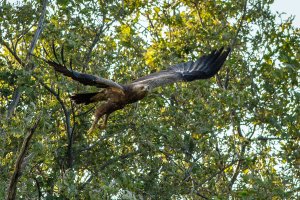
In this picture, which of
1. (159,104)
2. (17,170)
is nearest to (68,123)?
(159,104)

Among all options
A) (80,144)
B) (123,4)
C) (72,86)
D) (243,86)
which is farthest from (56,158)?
(243,86)

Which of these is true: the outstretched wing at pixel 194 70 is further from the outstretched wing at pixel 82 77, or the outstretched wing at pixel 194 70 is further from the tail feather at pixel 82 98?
the outstretched wing at pixel 82 77

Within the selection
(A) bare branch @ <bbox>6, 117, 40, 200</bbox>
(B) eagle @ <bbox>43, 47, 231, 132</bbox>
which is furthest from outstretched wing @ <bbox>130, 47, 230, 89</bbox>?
(A) bare branch @ <bbox>6, 117, 40, 200</bbox>

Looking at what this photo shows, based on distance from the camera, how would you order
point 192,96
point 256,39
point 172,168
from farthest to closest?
1. point 256,39
2. point 192,96
3. point 172,168

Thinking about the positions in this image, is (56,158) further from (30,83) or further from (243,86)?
(243,86)

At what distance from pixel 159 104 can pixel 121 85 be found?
3.61 meters

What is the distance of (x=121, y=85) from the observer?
10.8 m

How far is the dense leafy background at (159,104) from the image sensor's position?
13266 mm

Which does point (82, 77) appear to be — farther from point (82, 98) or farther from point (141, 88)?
point (141, 88)

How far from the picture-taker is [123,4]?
15086mm

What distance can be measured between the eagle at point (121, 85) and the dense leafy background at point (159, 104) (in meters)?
0.81

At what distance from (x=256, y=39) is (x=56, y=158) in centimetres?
476

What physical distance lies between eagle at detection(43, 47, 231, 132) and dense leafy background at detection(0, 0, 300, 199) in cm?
81

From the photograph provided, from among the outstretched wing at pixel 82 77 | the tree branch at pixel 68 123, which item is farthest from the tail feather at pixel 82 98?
the tree branch at pixel 68 123
